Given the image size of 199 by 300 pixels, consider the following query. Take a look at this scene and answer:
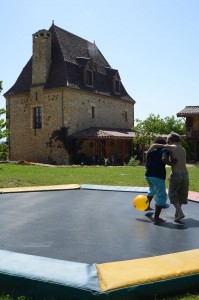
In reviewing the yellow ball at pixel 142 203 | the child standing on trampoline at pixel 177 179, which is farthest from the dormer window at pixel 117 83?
the child standing on trampoline at pixel 177 179

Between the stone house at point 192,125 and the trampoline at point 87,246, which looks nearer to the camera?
the trampoline at point 87,246

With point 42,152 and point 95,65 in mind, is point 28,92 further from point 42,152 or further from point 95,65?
point 95,65

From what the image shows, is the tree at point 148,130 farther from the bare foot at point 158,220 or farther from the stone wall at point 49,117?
the bare foot at point 158,220

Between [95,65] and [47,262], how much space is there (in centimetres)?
2414

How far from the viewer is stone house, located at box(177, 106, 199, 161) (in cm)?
2483

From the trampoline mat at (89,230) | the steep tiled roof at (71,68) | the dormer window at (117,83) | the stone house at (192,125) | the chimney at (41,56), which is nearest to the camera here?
the trampoline mat at (89,230)

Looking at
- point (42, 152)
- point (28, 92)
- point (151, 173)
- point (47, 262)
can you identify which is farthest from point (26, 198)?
point (28, 92)

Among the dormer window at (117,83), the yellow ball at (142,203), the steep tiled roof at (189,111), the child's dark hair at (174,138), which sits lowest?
the yellow ball at (142,203)

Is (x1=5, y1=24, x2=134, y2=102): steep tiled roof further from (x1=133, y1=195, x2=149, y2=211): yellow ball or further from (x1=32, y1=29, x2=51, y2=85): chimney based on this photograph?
(x1=133, y1=195, x2=149, y2=211): yellow ball

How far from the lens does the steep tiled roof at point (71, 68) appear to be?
2230 cm

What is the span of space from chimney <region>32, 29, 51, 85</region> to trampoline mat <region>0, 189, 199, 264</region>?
54.0 ft

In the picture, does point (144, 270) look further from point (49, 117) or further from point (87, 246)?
point (49, 117)

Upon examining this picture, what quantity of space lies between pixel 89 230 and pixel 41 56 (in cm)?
1978

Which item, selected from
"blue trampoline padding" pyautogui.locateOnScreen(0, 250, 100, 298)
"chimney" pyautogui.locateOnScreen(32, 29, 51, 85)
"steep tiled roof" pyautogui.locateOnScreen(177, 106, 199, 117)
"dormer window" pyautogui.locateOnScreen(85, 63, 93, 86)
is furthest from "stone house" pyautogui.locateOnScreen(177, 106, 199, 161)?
"blue trampoline padding" pyautogui.locateOnScreen(0, 250, 100, 298)
